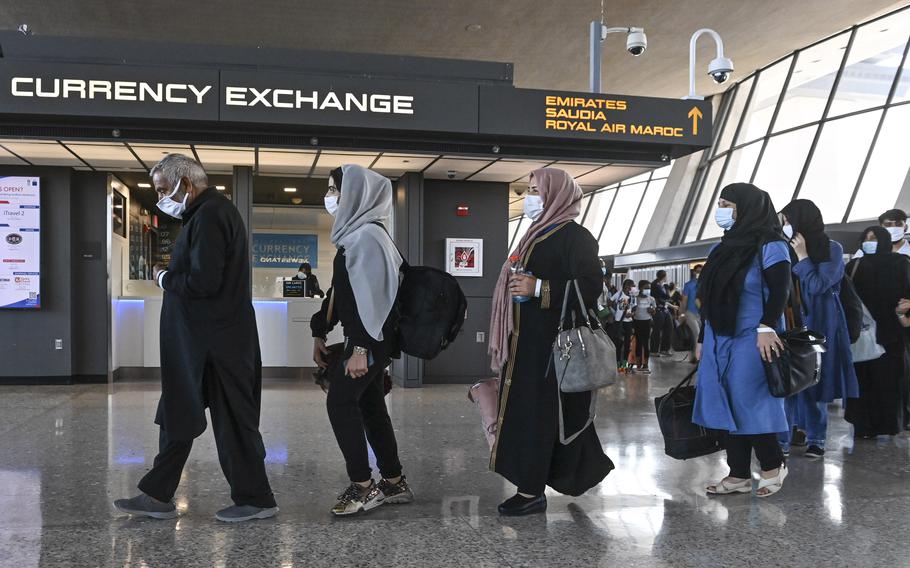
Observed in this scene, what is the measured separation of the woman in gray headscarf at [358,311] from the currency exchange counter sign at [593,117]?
12.6ft

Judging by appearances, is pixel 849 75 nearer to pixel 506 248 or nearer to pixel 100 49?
pixel 506 248

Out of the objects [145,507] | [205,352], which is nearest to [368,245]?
[205,352]

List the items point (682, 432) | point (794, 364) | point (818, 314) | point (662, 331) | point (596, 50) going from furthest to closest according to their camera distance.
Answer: point (662, 331) < point (596, 50) < point (818, 314) < point (682, 432) < point (794, 364)

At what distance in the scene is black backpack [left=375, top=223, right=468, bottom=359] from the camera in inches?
134

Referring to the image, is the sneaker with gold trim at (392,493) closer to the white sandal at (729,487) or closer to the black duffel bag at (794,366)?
the white sandal at (729,487)

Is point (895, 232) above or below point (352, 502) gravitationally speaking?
above

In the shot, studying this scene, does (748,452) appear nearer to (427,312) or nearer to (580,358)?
(580,358)

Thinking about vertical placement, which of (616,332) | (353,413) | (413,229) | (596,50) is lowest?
(616,332)

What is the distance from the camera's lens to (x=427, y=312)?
11.3 feet

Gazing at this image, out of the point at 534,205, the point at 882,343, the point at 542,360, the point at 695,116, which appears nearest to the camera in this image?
the point at 542,360

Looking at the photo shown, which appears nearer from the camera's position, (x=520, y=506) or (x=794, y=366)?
(x=520, y=506)

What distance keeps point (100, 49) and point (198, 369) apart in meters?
4.76

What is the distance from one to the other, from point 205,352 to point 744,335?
2.63 metres

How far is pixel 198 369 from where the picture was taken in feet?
10.5
